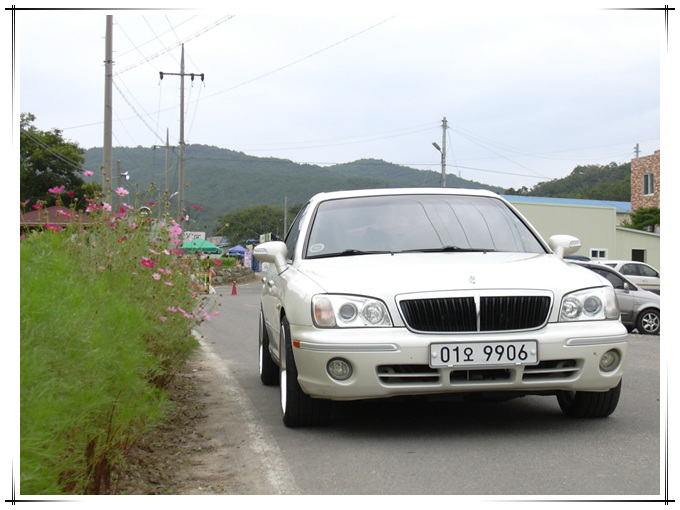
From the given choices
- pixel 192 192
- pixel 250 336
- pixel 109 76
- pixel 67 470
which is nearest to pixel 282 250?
pixel 67 470

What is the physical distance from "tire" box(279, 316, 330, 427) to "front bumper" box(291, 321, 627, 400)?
0.87 ft

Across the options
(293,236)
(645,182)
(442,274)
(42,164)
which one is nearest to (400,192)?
(293,236)

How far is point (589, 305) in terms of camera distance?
217 inches

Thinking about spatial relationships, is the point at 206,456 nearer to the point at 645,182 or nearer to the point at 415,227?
the point at 415,227

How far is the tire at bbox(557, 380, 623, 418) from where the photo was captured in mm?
5836

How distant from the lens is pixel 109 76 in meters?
20.7

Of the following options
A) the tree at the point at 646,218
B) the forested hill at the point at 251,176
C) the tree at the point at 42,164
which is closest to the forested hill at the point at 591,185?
the forested hill at the point at 251,176

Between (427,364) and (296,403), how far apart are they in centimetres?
105

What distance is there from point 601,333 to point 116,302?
315cm

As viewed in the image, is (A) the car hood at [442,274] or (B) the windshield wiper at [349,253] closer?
(A) the car hood at [442,274]

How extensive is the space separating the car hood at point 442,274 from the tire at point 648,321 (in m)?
12.9

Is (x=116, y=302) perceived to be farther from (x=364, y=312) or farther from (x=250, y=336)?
(x=250, y=336)

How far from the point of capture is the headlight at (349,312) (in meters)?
5.30

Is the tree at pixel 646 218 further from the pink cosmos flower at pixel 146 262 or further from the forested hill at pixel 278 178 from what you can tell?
the pink cosmos flower at pixel 146 262
